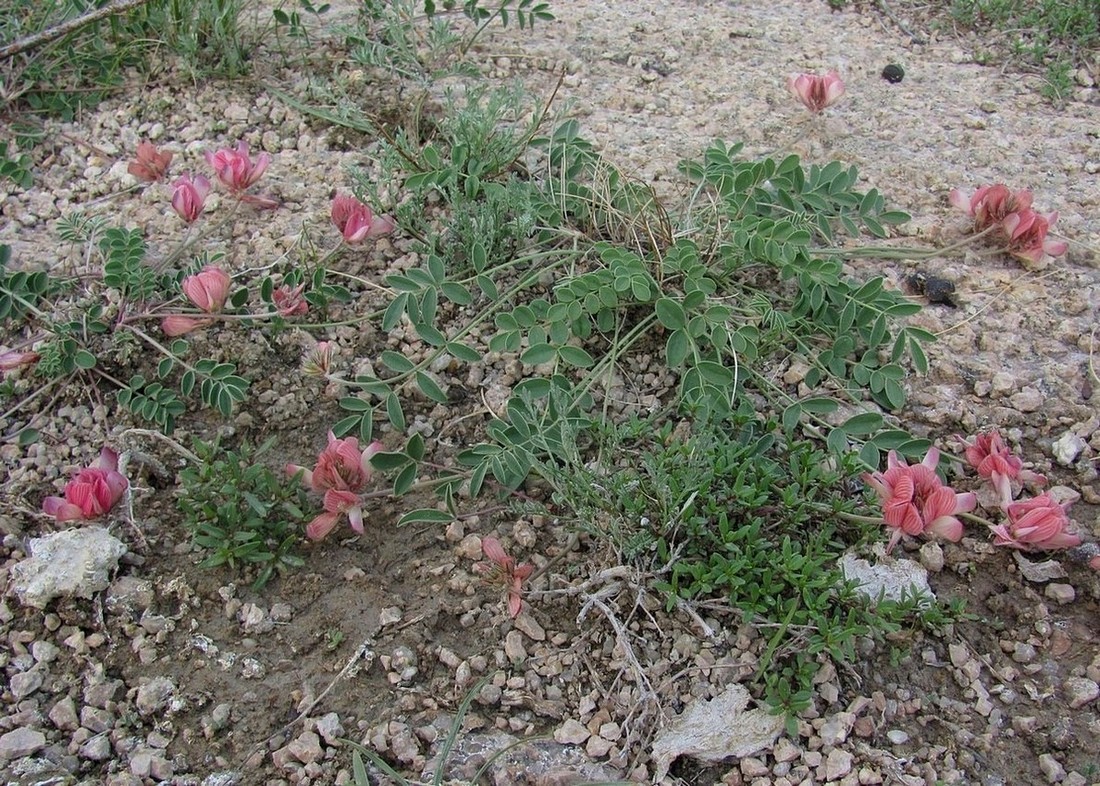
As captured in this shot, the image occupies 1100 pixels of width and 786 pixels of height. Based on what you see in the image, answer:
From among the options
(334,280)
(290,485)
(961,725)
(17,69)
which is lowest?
(961,725)

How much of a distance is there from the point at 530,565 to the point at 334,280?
1119 mm

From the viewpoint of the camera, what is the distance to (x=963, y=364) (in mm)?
2775

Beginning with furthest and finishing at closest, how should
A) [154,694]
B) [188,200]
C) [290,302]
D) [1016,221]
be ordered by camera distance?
[1016,221], [188,200], [290,302], [154,694]

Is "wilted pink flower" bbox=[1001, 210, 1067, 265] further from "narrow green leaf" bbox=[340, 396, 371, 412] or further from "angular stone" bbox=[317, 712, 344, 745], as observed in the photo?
"angular stone" bbox=[317, 712, 344, 745]

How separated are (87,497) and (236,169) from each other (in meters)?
1.07

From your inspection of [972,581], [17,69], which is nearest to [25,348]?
[17,69]

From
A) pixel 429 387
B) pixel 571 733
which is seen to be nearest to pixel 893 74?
pixel 429 387

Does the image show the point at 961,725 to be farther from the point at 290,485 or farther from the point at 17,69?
the point at 17,69

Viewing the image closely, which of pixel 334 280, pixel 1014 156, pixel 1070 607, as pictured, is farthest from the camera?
pixel 1014 156

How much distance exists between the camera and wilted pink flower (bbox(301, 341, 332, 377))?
2572mm

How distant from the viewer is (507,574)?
2.24 meters

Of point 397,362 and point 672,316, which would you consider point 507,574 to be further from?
point 672,316

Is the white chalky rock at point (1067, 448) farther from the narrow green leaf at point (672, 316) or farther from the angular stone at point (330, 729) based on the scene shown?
the angular stone at point (330, 729)

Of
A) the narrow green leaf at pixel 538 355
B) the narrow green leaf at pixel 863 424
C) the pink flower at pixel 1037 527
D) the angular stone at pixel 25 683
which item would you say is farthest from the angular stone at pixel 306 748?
the pink flower at pixel 1037 527
